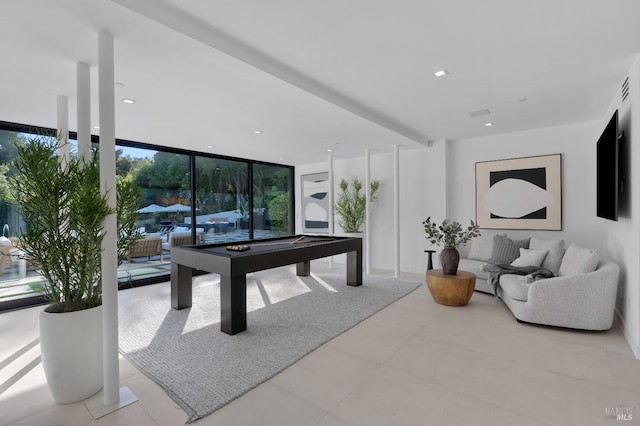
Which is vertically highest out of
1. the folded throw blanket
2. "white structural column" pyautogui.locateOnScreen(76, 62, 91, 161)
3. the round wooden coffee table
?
"white structural column" pyautogui.locateOnScreen(76, 62, 91, 161)

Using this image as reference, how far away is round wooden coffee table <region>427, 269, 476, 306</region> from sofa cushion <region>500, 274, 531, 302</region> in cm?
37

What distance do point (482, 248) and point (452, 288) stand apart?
1.64 meters

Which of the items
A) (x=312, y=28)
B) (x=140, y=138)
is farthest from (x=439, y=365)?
(x=140, y=138)

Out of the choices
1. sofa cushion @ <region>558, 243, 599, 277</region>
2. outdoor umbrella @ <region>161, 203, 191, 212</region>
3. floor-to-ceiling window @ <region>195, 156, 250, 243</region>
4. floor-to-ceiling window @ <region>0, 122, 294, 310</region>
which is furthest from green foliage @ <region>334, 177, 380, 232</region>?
sofa cushion @ <region>558, 243, 599, 277</region>

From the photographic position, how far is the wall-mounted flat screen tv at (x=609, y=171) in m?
3.18

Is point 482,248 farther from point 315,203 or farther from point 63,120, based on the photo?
point 63,120

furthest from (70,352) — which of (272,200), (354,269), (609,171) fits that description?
(272,200)

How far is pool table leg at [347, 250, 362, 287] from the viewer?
5.31 m

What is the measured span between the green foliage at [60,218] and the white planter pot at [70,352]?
133 millimetres

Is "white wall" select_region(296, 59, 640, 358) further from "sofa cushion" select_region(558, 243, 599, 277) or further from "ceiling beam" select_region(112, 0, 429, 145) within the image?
"ceiling beam" select_region(112, 0, 429, 145)

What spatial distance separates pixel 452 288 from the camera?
4148mm

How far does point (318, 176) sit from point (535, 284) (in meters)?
5.55

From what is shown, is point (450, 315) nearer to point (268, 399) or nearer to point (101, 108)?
point (268, 399)

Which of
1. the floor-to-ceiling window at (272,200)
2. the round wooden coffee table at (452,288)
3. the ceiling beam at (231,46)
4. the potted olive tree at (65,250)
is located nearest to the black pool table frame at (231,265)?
the potted olive tree at (65,250)
